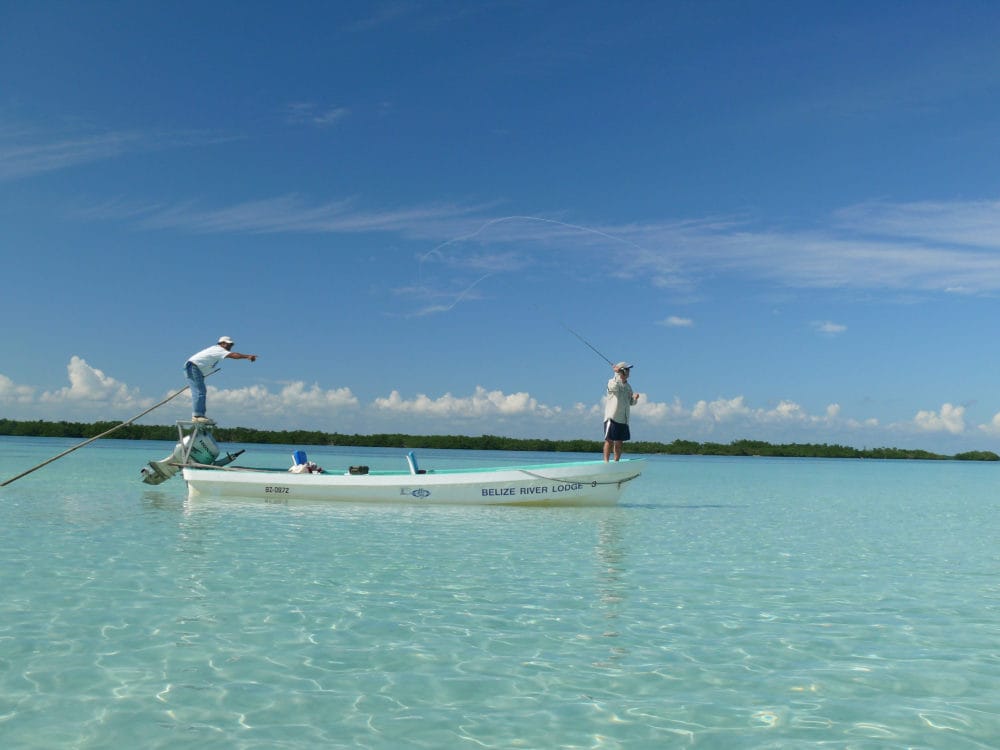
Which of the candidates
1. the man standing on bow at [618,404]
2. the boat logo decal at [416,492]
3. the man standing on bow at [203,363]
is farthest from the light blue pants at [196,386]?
the man standing on bow at [618,404]

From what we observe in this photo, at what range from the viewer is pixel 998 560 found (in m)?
13.9

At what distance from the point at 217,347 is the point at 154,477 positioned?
4829mm

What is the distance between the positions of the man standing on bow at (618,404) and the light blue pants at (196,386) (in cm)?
1038

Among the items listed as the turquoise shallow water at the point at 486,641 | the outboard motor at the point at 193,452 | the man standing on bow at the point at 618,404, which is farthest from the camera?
the outboard motor at the point at 193,452

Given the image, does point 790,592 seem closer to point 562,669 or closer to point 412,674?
point 562,669

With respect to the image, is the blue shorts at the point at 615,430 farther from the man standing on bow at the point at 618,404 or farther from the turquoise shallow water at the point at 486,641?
the turquoise shallow water at the point at 486,641

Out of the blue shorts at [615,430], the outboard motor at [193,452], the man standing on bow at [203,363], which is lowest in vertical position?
the outboard motor at [193,452]

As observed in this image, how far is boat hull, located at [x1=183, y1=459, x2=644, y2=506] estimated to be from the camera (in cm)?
2023

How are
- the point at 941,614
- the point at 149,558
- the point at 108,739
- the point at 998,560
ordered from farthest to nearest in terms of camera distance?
the point at 998,560
the point at 149,558
the point at 941,614
the point at 108,739

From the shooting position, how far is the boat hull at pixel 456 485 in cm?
2023

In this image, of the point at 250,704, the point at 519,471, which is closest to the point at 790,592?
the point at 250,704

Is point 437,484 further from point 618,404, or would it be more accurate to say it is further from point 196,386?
point 196,386

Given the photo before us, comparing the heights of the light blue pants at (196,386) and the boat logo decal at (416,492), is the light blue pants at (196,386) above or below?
above

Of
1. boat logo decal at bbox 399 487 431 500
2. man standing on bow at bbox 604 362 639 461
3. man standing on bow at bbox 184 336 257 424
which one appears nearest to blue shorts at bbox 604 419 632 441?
man standing on bow at bbox 604 362 639 461
